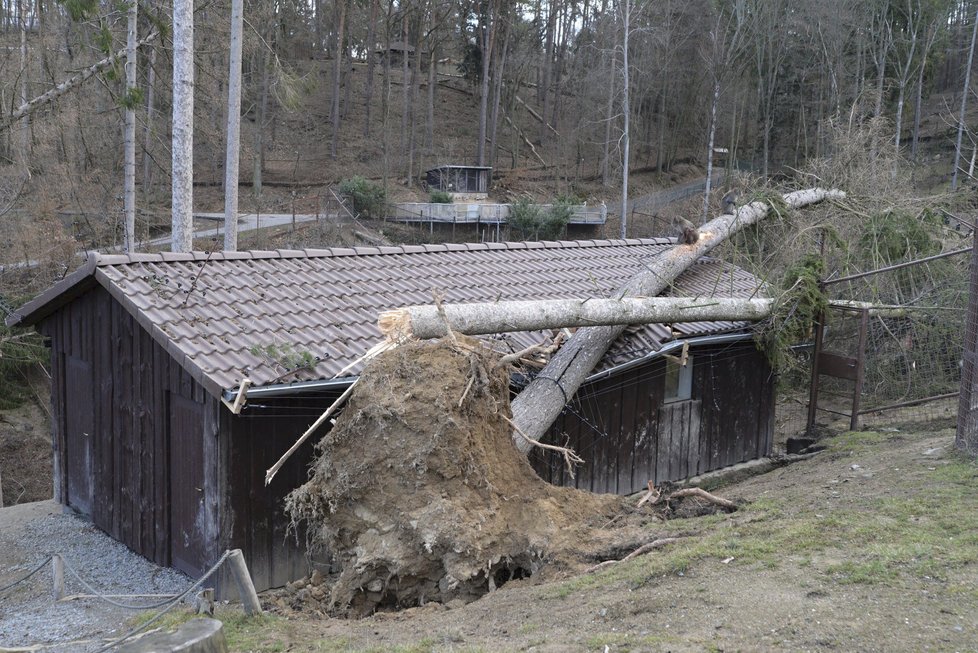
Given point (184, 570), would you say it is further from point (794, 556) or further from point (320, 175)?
point (320, 175)

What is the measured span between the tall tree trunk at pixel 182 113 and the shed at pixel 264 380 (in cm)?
508

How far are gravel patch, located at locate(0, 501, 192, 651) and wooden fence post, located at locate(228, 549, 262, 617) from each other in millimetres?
1414

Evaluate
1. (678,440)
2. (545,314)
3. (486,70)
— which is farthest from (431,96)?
(545,314)

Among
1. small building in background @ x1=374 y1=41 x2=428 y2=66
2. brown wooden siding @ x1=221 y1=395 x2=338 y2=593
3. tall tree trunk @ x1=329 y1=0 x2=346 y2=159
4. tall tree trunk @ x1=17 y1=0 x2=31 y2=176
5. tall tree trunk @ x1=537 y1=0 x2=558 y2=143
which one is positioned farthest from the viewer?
small building in background @ x1=374 y1=41 x2=428 y2=66

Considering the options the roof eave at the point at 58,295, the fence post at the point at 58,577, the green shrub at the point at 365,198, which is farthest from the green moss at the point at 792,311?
the green shrub at the point at 365,198

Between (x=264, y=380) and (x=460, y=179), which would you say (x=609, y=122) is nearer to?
(x=460, y=179)

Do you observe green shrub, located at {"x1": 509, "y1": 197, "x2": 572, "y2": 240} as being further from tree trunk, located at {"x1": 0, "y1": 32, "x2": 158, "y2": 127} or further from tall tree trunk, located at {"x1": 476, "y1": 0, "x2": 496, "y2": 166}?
tree trunk, located at {"x1": 0, "y1": 32, "x2": 158, "y2": 127}

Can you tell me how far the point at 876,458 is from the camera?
414 inches

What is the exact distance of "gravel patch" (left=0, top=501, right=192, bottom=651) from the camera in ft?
24.6

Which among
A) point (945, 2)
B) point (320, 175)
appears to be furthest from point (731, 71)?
point (320, 175)

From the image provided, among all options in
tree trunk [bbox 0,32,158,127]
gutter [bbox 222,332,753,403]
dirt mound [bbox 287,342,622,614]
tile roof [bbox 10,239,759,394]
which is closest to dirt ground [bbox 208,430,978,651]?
dirt mound [bbox 287,342,622,614]

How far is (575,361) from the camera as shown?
985cm

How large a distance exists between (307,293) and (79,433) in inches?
145

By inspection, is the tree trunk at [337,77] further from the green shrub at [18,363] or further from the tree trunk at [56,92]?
the green shrub at [18,363]
